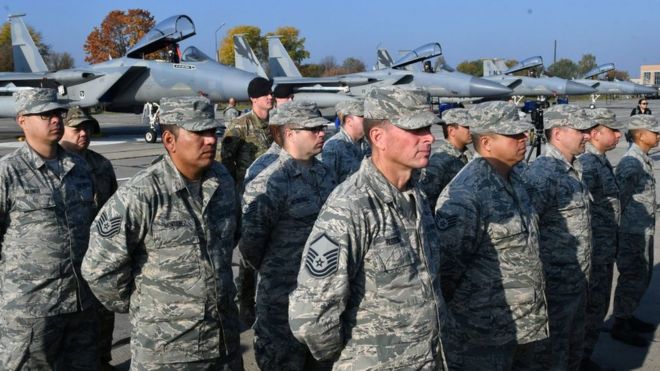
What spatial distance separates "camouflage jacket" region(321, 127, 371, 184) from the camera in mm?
5500

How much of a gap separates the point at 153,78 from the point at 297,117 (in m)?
15.6

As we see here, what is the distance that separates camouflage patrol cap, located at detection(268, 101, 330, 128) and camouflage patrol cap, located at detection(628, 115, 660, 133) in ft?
8.96

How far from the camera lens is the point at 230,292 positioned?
291cm

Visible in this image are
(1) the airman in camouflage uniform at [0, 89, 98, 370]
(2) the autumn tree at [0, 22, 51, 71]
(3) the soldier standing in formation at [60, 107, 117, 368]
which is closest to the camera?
(1) the airman in camouflage uniform at [0, 89, 98, 370]

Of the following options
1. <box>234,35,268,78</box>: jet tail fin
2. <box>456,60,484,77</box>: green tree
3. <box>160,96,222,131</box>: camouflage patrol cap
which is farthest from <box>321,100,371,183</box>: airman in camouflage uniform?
<box>456,60,484,77</box>: green tree

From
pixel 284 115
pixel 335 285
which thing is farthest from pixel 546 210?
pixel 335 285

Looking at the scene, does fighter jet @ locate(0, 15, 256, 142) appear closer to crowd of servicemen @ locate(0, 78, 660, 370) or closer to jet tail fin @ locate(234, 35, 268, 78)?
jet tail fin @ locate(234, 35, 268, 78)

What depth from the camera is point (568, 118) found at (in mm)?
4035

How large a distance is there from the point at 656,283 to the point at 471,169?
4105mm

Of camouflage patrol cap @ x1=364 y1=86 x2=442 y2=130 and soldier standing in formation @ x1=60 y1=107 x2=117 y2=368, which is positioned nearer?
camouflage patrol cap @ x1=364 y1=86 x2=442 y2=130

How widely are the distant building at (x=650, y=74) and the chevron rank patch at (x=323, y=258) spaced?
119059 mm

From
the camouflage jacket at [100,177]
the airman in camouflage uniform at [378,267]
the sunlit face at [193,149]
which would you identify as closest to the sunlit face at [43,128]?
the camouflage jacket at [100,177]

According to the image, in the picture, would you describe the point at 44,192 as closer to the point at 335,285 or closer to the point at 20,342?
the point at 20,342

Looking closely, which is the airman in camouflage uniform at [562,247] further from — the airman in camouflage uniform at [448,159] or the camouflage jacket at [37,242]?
the camouflage jacket at [37,242]
